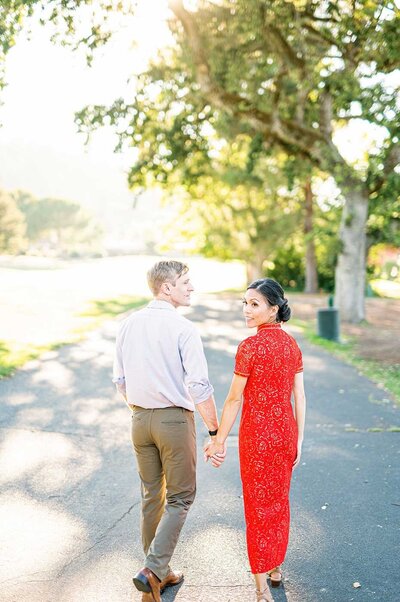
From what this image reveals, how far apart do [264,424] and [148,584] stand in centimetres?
112

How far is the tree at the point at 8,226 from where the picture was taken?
203 feet

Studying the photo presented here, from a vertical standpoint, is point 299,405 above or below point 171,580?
above

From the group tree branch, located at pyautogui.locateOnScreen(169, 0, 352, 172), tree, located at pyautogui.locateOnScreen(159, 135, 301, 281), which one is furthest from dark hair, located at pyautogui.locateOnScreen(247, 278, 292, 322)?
tree, located at pyautogui.locateOnScreen(159, 135, 301, 281)

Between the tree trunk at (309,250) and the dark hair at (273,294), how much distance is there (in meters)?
27.5

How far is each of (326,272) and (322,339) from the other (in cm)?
1940

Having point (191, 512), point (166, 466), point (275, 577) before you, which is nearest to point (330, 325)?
point (191, 512)

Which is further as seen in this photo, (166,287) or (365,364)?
(365,364)

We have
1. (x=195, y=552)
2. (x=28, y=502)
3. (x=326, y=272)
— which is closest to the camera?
(x=195, y=552)

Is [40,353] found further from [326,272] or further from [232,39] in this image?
[326,272]

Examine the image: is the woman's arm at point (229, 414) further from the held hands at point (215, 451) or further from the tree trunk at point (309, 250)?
the tree trunk at point (309, 250)

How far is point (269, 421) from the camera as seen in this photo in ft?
11.9

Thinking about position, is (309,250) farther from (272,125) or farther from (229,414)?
(229,414)

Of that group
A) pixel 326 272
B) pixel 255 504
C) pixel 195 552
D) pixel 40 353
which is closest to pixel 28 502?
pixel 195 552

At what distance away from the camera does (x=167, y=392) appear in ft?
12.0
